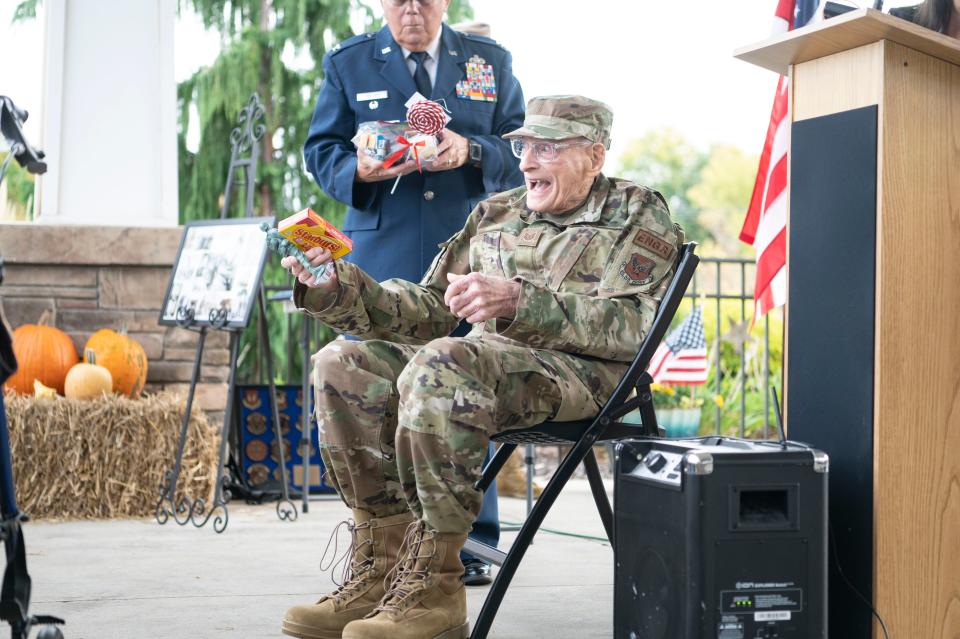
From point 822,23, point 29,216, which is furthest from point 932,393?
point 29,216

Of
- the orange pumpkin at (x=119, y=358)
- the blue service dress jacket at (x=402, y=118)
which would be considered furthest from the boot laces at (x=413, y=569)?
the orange pumpkin at (x=119, y=358)

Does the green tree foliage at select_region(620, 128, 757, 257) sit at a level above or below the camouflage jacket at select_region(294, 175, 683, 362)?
above

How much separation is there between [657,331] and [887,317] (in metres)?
0.47

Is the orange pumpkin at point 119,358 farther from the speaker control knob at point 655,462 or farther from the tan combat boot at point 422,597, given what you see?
the speaker control knob at point 655,462

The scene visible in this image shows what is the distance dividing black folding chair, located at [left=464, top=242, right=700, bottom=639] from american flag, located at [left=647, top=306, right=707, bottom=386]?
3.38 m

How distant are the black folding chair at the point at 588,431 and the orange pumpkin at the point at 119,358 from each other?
9.15 feet

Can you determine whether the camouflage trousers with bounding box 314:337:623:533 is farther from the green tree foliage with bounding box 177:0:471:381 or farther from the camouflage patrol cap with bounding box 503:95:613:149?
the green tree foliage with bounding box 177:0:471:381

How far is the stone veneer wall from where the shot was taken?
4.82 meters

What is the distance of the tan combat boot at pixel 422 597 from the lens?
2020 mm

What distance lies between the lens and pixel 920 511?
1.92 metres

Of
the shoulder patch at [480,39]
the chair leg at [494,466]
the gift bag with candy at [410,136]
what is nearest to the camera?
the chair leg at [494,466]

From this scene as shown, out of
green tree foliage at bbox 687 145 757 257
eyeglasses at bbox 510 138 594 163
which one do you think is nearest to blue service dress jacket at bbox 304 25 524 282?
eyeglasses at bbox 510 138 594 163

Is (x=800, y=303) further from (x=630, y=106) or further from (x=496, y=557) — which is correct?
(x=630, y=106)

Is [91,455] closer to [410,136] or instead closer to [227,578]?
[227,578]
